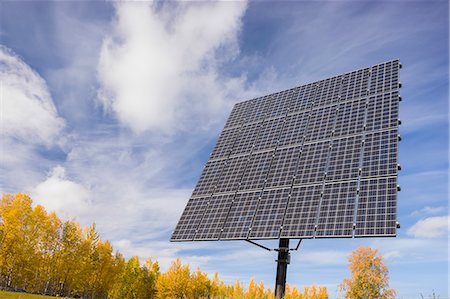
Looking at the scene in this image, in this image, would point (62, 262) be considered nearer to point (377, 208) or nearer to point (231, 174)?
point (231, 174)

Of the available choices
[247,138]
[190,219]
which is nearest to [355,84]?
[247,138]

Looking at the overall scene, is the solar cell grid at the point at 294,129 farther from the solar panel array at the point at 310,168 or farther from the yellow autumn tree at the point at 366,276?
the yellow autumn tree at the point at 366,276

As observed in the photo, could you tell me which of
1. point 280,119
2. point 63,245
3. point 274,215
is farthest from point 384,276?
point 63,245

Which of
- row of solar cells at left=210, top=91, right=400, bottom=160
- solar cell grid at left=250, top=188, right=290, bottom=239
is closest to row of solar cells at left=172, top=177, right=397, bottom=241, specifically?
solar cell grid at left=250, top=188, right=290, bottom=239

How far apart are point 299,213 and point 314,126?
6.62 metres

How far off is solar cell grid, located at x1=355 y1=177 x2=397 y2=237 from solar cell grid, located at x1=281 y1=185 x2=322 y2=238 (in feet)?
6.51

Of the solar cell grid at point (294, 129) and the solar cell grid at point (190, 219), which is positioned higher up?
the solar cell grid at point (294, 129)

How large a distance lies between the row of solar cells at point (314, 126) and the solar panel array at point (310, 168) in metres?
0.06

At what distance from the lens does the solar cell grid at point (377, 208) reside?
13859mm

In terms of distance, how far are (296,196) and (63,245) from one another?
125 ft

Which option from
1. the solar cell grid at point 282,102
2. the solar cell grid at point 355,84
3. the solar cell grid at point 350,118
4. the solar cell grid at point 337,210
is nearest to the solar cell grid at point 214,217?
the solar cell grid at point 337,210

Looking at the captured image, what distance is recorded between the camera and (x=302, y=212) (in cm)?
1645

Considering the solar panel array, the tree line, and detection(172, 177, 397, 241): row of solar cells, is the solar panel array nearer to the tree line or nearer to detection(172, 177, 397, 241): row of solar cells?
detection(172, 177, 397, 241): row of solar cells

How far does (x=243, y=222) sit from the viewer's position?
714 inches
